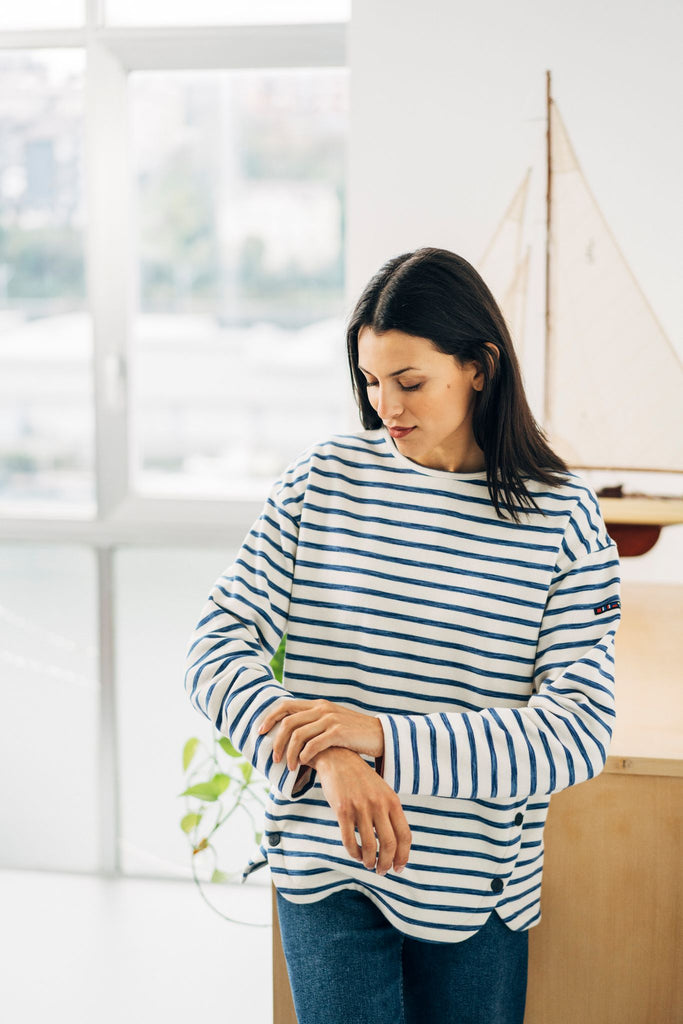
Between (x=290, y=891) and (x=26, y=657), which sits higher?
(x=290, y=891)

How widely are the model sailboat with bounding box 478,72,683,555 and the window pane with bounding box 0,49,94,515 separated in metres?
1.04

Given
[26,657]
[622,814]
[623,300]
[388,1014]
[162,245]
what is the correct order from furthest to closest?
[26,657] < [162,245] < [623,300] < [622,814] < [388,1014]

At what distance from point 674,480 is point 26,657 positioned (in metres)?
1.64

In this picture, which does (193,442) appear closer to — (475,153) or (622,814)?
(475,153)

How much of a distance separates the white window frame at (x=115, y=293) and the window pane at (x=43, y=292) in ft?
0.28

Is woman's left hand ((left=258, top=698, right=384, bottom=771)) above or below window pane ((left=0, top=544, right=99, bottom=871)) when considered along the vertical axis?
above

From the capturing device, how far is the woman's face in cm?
99

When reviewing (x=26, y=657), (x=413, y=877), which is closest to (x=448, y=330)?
(x=413, y=877)

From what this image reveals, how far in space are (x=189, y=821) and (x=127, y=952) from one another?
1.06ft

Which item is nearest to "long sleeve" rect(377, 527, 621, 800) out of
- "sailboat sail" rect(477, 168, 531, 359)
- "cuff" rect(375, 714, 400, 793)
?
"cuff" rect(375, 714, 400, 793)

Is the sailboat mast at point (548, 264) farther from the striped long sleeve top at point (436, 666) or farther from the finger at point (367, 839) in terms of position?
the finger at point (367, 839)

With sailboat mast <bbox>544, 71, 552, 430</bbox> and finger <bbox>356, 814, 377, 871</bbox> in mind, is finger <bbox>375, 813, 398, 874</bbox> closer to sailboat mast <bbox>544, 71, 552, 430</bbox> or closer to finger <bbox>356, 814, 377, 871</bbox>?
finger <bbox>356, 814, 377, 871</bbox>

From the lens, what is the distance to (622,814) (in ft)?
3.89

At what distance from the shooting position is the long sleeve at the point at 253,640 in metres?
0.96
